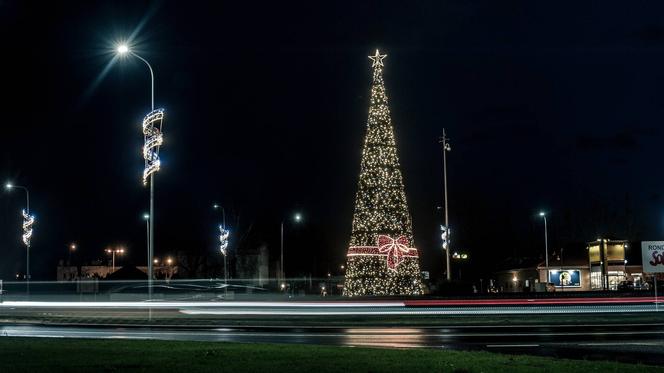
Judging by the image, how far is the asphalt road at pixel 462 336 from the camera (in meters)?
18.7

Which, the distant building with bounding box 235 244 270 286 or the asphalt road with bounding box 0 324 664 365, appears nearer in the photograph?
the asphalt road with bounding box 0 324 664 365

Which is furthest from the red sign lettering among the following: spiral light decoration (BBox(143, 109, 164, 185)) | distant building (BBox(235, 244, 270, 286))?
distant building (BBox(235, 244, 270, 286))

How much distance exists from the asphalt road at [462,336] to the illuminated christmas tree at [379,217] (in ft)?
72.7

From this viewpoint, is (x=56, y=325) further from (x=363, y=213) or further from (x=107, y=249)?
(x=107, y=249)

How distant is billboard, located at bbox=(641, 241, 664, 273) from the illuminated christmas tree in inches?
750

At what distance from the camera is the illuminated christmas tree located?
48.3m

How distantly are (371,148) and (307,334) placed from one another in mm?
25617

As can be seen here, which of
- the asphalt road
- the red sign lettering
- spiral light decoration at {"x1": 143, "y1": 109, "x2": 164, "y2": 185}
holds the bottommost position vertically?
the asphalt road

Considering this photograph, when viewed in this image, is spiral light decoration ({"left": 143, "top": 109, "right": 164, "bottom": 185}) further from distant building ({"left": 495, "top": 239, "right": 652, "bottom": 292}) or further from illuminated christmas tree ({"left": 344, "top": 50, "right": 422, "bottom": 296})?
distant building ({"left": 495, "top": 239, "right": 652, "bottom": 292})

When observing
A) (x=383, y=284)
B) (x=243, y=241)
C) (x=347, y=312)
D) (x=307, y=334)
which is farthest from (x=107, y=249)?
(x=307, y=334)

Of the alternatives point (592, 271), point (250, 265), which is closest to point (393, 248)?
point (592, 271)

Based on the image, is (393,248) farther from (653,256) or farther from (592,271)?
(592,271)

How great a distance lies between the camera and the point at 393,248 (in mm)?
48812

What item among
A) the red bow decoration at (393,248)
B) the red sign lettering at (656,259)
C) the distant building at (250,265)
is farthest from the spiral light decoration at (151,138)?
the distant building at (250,265)
